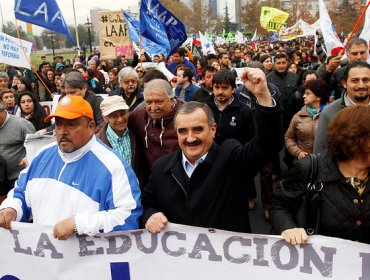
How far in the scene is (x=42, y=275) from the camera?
2.66 metres

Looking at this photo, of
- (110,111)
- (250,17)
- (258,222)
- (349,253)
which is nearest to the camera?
(349,253)

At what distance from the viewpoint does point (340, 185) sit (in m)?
2.17

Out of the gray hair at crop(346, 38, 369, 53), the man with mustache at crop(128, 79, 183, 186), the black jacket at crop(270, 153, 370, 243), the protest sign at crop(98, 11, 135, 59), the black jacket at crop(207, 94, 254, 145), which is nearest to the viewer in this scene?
the black jacket at crop(270, 153, 370, 243)

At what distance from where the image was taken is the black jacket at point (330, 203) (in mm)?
2117

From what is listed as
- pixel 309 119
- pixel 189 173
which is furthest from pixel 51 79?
pixel 189 173

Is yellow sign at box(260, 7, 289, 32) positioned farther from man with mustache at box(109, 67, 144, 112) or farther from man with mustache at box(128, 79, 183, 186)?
man with mustache at box(128, 79, 183, 186)

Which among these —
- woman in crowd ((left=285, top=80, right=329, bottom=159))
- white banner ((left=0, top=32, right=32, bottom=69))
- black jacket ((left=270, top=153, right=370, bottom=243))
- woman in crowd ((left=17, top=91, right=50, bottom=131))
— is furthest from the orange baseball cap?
white banner ((left=0, top=32, right=32, bottom=69))

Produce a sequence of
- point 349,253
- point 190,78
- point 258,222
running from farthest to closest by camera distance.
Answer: point 190,78
point 258,222
point 349,253

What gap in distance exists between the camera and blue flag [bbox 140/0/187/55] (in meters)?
6.62

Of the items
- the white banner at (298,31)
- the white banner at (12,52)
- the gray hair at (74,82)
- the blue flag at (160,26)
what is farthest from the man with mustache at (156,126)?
the white banner at (298,31)

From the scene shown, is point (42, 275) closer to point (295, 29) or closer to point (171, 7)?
point (295, 29)

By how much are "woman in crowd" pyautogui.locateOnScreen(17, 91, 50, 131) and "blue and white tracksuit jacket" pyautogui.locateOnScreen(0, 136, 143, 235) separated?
2.99m

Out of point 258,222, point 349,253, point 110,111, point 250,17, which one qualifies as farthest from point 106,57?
point 250,17

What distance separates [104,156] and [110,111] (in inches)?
34.9
